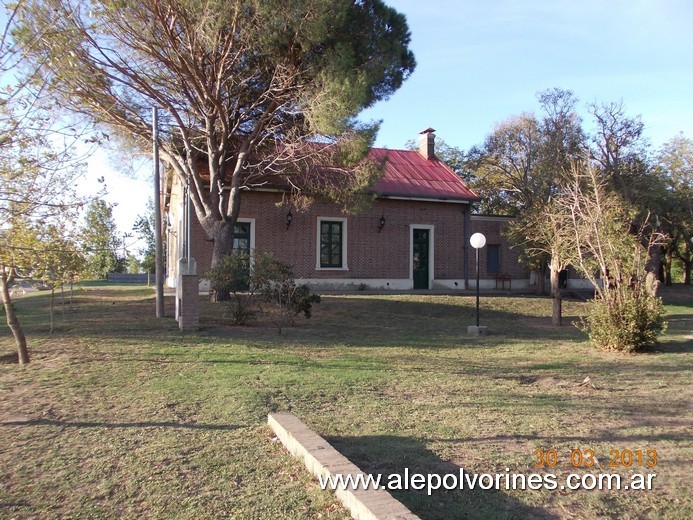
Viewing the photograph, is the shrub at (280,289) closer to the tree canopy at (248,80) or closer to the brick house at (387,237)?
the tree canopy at (248,80)

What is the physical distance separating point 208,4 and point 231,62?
195cm

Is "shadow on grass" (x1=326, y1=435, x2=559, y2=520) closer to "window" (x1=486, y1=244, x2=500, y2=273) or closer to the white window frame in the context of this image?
the white window frame

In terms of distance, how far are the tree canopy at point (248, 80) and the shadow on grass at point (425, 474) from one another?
31.0 feet

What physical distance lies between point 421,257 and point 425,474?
2038cm

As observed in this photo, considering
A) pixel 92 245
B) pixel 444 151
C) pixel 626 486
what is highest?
pixel 444 151

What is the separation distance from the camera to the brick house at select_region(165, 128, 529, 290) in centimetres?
2131

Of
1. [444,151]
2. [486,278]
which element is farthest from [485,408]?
[444,151]

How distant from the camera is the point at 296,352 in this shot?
387 inches

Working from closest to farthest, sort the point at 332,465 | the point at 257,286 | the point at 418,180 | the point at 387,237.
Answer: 1. the point at 332,465
2. the point at 257,286
3. the point at 387,237
4. the point at 418,180

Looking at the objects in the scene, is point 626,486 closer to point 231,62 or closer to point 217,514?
point 217,514

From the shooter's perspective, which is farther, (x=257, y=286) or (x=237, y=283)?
(x=257, y=286)

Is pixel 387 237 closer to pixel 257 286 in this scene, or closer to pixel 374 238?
pixel 374 238

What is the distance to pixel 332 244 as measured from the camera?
22766 millimetres

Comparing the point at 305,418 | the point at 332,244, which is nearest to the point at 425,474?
the point at 305,418
